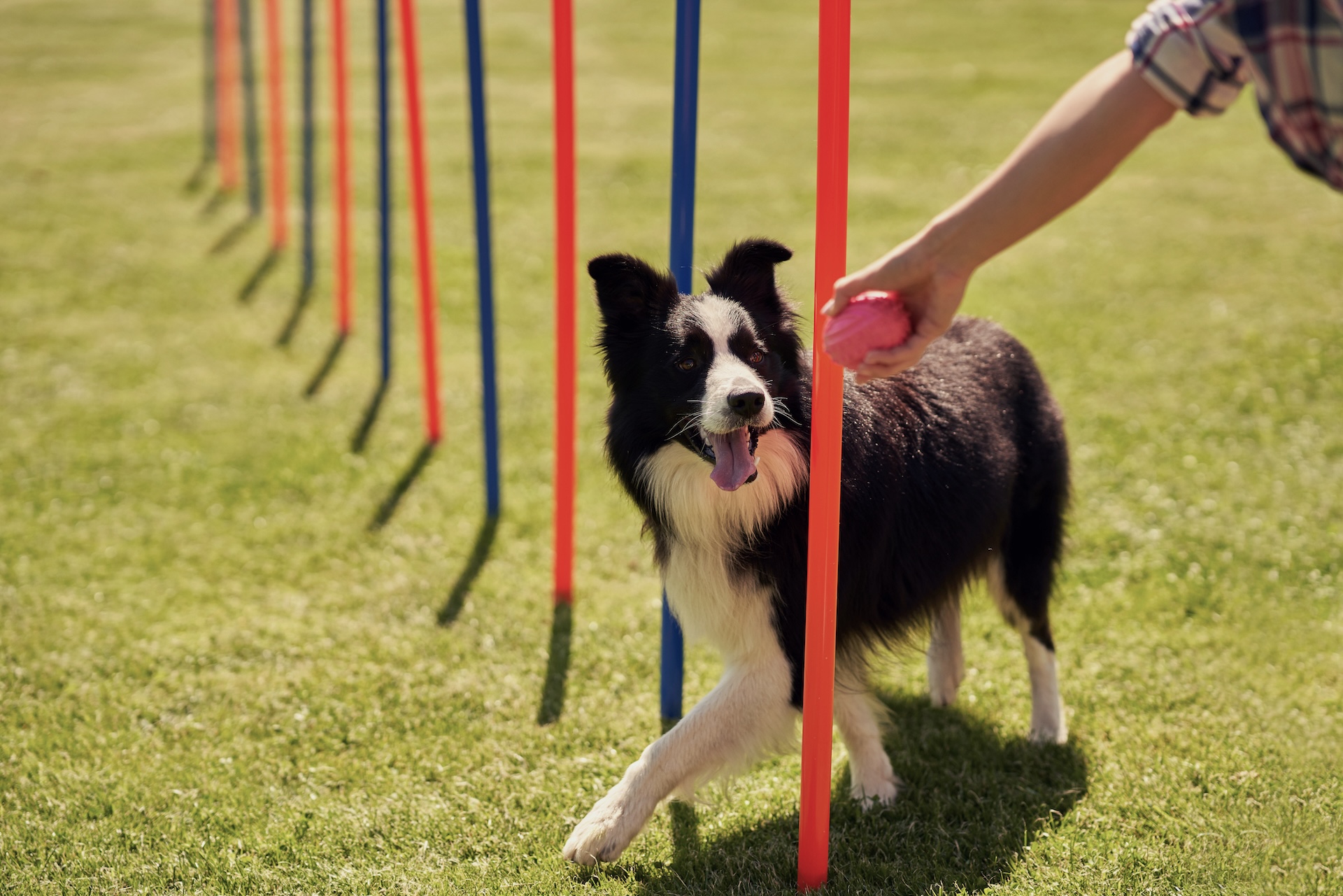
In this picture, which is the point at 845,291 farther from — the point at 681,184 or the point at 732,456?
→ the point at 681,184

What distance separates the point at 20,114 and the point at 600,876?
15.0 m

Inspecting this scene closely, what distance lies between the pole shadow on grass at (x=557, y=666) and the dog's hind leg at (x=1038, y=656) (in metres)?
1.70

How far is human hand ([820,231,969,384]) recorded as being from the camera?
204cm

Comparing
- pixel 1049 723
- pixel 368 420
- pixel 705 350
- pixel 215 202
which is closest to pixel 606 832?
pixel 705 350

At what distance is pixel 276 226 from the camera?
34.8ft

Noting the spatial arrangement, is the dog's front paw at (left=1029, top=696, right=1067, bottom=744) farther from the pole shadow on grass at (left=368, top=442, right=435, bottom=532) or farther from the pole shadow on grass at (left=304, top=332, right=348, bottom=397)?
the pole shadow on grass at (left=304, top=332, right=348, bottom=397)

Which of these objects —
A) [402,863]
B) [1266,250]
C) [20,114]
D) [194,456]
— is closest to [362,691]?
[402,863]

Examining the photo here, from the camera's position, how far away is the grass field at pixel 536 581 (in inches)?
138

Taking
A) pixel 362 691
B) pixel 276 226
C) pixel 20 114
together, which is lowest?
pixel 362 691

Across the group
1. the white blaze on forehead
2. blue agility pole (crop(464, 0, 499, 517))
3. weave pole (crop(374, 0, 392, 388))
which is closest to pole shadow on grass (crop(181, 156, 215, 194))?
weave pole (crop(374, 0, 392, 388))

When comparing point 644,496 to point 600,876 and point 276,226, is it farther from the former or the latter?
point 276,226

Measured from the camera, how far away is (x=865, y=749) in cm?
367

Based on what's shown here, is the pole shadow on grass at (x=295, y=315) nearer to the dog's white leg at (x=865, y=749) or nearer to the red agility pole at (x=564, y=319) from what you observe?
the red agility pole at (x=564, y=319)

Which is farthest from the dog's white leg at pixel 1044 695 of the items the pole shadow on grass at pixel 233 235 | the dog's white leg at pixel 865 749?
the pole shadow on grass at pixel 233 235
